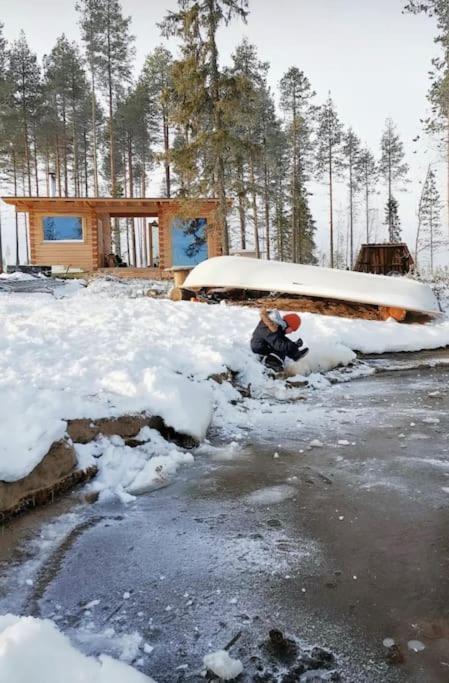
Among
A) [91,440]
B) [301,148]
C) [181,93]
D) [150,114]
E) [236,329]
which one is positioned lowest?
[91,440]

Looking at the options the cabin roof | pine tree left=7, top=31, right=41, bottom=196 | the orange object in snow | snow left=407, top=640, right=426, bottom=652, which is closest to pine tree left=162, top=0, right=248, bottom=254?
the cabin roof

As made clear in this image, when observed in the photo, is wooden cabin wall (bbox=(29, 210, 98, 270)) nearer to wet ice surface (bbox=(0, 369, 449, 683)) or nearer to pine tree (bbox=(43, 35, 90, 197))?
pine tree (bbox=(43, 35, 90, 197))

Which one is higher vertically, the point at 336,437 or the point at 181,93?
the point at 181,93

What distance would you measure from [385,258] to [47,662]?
2322cm

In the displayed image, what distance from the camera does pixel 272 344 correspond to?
7938mm

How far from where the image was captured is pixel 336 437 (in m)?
5.22

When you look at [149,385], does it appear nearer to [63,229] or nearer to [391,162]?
[63,229]

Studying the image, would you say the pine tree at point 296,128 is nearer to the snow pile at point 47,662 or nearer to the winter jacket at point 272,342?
the winter jacket at point 272,342

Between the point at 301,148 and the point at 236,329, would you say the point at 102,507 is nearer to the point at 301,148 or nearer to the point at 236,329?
the point at 236,329

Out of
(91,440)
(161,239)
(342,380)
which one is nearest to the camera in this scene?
(91,440)

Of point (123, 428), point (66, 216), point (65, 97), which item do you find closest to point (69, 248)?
point (66, 216)

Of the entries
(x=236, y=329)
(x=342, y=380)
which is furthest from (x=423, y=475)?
(x=236, y=329)

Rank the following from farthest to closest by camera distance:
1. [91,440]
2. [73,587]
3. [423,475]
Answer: [91,440] < [423,475] < [73,587]

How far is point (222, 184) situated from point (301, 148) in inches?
839
